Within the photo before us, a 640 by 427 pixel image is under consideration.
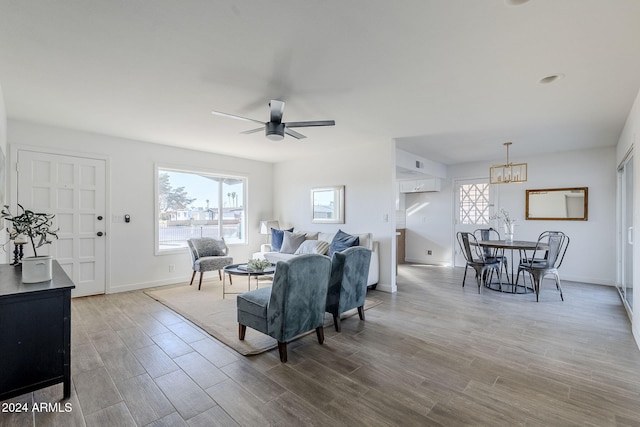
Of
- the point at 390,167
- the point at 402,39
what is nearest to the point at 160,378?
the point at 402,39

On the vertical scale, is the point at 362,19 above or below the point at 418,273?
above

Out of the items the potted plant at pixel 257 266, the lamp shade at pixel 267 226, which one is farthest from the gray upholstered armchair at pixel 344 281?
the lamp shade at pixel 267 226

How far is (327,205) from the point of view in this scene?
19.5 ft

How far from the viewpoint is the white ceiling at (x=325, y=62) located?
1865mm

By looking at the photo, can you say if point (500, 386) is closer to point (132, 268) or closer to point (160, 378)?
point (160, 378)

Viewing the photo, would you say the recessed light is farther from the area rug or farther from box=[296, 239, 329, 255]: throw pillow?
box=[296, 239, 329, 255]: throw pillow

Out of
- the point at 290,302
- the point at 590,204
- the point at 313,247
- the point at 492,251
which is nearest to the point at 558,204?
the point at 590,204

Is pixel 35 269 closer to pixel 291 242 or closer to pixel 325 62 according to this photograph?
pixel 325 62

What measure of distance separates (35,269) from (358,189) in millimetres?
4360

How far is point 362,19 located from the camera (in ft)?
6.30

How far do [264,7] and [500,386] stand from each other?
304cm

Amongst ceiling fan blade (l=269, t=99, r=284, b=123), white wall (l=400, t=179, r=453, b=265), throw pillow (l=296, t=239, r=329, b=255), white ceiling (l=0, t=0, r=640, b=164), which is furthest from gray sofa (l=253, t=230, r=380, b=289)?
white wall (l=400, t=179, r=453, b=265)

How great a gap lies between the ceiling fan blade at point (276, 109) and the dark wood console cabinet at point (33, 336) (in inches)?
87.4

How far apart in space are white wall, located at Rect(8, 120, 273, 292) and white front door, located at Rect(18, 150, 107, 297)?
0.13 metres
